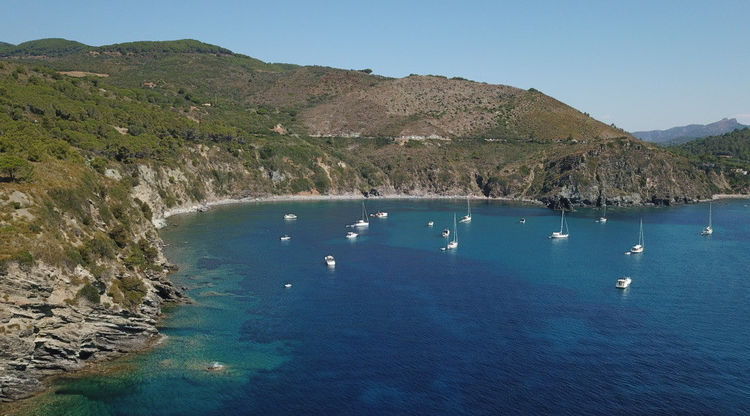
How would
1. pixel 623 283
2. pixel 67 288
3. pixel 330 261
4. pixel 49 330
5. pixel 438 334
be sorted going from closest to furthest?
pixel 49 330
pixel 67 288
pixel 438 334
pixel 623 283
pixel 330 261

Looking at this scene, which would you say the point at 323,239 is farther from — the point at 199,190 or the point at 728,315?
the point at 728,315

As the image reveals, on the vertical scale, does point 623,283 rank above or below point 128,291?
below

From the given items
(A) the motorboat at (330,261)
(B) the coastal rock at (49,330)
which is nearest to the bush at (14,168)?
(B) the coastal rock at (49,330)

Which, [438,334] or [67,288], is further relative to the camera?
[438,334]

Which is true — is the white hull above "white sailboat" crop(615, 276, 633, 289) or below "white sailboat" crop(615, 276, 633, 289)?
above

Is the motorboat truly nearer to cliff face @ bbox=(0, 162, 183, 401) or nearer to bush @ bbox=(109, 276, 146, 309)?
cliff face @ bbox=(0, 162, 183, 401)

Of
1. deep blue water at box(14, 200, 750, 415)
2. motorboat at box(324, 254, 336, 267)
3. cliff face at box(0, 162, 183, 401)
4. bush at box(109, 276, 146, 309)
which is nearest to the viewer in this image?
deep blue water at box(14, 200, 750, 415)

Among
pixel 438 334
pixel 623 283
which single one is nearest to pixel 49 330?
pixel 438 334

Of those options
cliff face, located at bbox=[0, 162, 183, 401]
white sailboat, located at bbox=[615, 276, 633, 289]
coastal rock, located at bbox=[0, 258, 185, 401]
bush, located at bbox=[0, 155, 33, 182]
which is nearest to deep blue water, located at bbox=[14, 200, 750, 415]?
white sailboat, located at bbox=[615, 276, 633, 289]

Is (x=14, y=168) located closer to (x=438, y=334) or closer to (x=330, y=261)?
(x=330, y=261)
